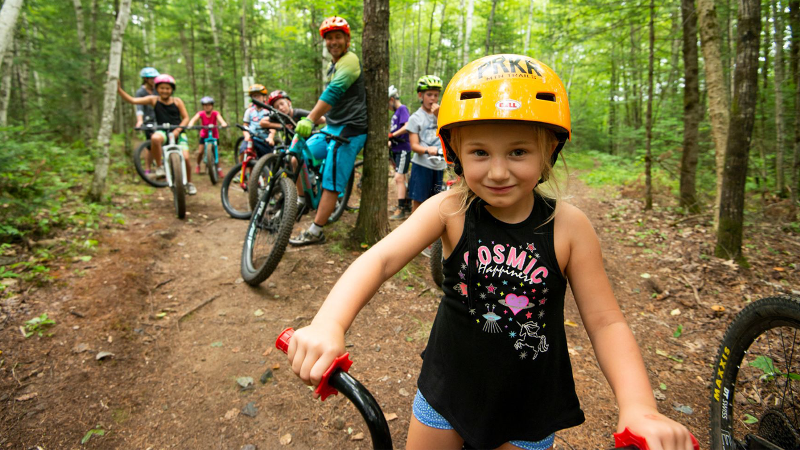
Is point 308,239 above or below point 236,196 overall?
below

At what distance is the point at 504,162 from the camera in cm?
123

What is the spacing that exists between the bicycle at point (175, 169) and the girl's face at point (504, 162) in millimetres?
6223

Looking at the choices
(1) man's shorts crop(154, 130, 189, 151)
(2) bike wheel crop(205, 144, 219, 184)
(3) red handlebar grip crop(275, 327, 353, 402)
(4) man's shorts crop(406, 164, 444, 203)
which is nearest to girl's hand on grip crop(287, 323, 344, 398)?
(3) red handlebar grip crop(275, 327, 353, 402)

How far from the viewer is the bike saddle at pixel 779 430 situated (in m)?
1.88

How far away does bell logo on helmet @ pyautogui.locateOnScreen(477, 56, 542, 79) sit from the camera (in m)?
1.29

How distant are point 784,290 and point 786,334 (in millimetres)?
3117

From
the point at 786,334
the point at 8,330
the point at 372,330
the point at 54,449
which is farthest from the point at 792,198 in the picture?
the point at 8,330

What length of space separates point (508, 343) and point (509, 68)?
38.0 inches

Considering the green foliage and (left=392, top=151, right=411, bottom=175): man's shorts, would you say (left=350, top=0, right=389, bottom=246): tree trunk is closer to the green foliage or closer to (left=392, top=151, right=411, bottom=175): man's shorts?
(left=392, top=151, right=411, bottom=175): man's shorts

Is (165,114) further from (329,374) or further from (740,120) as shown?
(740,120)

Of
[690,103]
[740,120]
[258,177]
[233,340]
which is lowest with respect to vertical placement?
[233,340]

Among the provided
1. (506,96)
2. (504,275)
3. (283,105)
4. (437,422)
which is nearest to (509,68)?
(506,96)

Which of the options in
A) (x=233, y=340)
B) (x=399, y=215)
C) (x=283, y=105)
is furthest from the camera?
(x=283, y=105)

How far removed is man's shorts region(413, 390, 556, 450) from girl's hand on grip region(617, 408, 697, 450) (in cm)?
43
